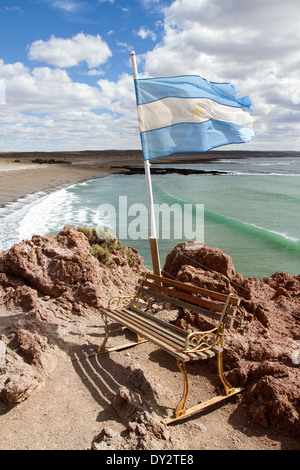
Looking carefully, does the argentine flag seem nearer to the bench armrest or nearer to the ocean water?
the bench armrest

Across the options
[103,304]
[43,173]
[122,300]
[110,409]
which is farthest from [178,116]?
[43,173]

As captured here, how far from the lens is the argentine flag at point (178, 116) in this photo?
6.54 meters

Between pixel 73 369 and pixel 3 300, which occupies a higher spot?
pixel 3 300

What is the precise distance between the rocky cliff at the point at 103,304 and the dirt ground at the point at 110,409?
0.55 feet

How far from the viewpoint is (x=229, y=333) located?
565cm

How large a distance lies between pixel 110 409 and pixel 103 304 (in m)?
2.68

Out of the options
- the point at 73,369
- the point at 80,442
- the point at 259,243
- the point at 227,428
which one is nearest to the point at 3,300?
the point at 73,369

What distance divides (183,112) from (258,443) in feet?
16.7

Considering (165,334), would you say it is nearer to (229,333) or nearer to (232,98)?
(229,333)
